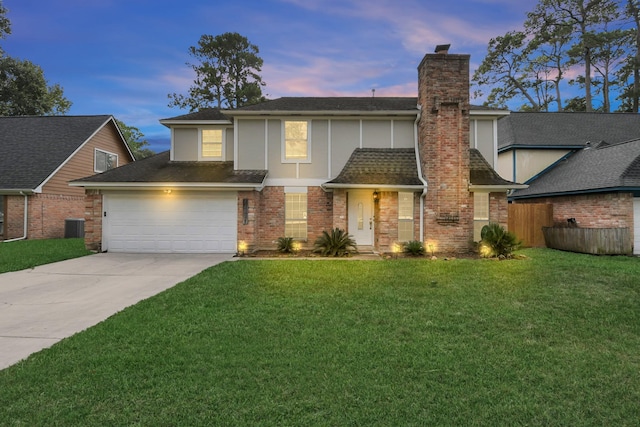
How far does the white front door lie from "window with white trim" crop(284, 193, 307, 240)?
1840 millimetres

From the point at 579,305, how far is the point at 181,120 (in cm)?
1447

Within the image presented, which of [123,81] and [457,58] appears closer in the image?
[457,58]

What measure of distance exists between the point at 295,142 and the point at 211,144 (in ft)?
12.8

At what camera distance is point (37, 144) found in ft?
62.8

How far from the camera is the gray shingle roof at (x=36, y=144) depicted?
55.7 feet

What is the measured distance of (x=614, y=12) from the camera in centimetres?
2700

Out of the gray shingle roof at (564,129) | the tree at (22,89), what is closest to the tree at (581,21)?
the gray shingle roof at (564,129)

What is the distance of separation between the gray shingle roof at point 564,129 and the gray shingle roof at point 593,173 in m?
1.25

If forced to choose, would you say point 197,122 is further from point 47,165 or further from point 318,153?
point 47,165

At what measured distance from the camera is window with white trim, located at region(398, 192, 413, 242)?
12.7 metres

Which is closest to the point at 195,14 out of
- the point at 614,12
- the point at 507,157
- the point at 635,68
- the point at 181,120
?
the point at 181,120

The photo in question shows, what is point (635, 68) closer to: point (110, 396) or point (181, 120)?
point (181, 120)

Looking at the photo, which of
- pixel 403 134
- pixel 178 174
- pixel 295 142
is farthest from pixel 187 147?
pixel 403 134

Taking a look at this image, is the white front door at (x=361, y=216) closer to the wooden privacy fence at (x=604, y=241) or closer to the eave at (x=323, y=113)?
the eave at (x=323, y=113)
